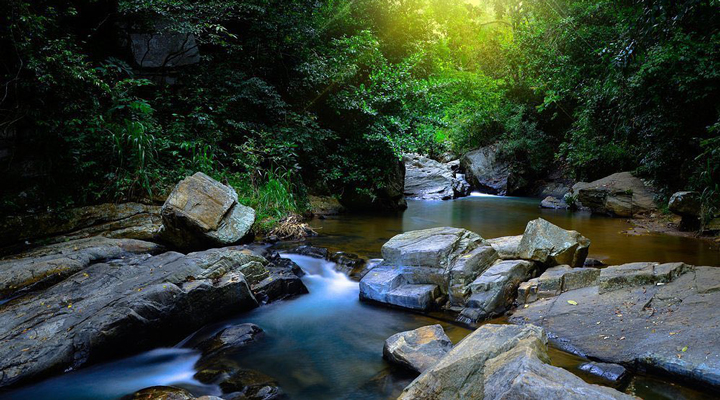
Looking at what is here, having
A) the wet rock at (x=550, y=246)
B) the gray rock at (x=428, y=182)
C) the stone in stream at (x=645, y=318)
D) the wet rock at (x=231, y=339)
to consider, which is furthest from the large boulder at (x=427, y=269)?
the gray rock at (x=428, y=182)

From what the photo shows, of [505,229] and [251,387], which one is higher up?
[251,387]

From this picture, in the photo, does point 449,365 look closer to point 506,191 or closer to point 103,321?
point 103,321

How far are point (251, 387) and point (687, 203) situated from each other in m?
9.70

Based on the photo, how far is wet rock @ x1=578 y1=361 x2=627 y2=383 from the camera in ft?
10.0

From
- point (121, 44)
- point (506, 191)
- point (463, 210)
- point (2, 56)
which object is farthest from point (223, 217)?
point (506, 191)

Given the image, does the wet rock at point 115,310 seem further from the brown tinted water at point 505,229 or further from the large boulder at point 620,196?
the large boulder at point 620,196

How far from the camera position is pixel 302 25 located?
10359 millimetres

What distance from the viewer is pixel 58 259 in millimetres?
4730

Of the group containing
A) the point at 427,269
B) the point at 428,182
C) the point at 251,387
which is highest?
the point at 427,269

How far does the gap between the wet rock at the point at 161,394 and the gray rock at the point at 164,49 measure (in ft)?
29.0

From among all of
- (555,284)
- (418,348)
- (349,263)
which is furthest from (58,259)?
(555,284)

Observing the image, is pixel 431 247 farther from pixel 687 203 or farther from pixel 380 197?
pixel 380 197

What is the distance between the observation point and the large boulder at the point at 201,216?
582 cm

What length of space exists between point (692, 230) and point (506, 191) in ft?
38.1
